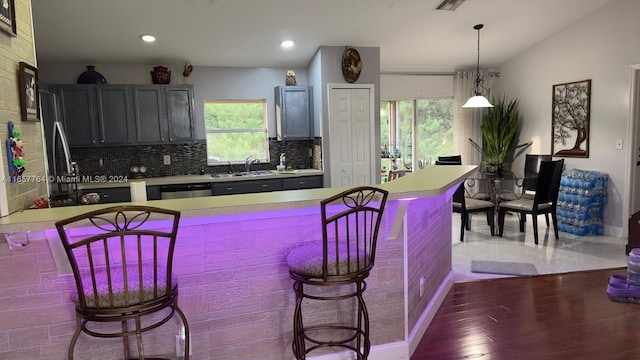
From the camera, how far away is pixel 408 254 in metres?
2.33

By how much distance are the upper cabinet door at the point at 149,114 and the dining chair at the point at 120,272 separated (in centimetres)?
329

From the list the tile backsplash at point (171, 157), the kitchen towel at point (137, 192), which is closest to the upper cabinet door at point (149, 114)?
the tile backsplash at point (171, 157)

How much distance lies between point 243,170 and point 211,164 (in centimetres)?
43

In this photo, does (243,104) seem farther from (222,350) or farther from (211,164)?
(222,350)

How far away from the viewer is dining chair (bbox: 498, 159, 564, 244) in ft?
15.1

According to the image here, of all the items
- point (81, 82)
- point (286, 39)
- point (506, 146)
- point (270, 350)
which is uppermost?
point (286, 39)

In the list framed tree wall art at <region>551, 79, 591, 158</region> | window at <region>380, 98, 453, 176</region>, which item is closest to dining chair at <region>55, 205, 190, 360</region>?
window at <region>380, 98, 453, 176</region>

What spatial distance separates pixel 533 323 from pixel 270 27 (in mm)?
3652

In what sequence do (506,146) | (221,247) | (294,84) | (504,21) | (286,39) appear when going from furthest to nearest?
(506,146), (294,84), (504,21), (286,39), (221,247)

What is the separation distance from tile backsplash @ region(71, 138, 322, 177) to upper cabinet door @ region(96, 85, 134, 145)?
0.33 metres

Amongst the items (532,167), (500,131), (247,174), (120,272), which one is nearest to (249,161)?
(247,174)

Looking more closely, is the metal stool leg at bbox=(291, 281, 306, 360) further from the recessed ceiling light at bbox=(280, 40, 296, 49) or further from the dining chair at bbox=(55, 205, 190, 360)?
the recessed ceiling light at bbox=(280, 40, 296, 49)

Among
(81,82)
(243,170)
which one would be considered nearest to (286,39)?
(243,170)

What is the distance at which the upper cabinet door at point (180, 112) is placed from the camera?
4.85 meters
